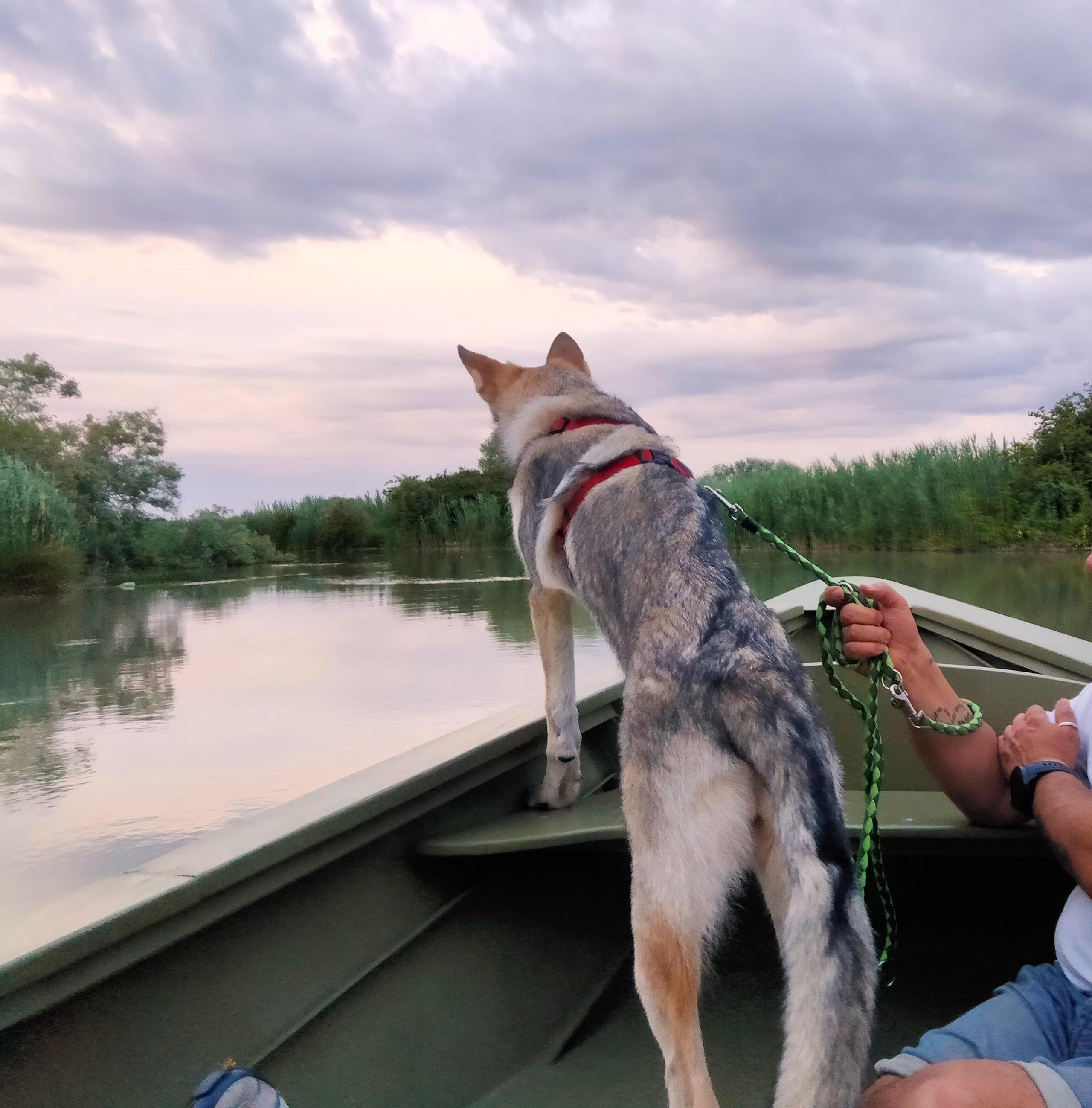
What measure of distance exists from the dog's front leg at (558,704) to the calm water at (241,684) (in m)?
0.55

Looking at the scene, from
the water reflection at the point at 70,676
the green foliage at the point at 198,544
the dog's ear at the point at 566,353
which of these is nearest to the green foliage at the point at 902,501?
the water reflection at the point at 70,676

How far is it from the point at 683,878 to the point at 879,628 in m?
0.63

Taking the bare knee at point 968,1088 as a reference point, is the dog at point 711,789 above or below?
above

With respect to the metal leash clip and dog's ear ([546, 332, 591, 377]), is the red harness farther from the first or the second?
dog's ear ([546, 332, 591, 377])

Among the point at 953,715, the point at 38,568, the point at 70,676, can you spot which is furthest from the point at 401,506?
the point at 953,715

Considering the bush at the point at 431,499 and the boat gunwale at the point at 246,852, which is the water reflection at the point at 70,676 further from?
the bush at the point at 431,499

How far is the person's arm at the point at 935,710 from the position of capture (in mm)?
1762

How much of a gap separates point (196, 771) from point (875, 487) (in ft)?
34.3

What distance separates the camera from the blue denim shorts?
1.35 metres

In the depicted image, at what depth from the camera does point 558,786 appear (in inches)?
97.2

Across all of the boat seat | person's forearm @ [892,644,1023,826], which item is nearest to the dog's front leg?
the boat seat

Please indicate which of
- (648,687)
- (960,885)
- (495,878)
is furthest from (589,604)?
(960,885)

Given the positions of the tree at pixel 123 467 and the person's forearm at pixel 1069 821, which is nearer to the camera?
the person's forearm at pixel 1069 821

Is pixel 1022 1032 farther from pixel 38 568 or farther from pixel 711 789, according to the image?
pixel 38 568
